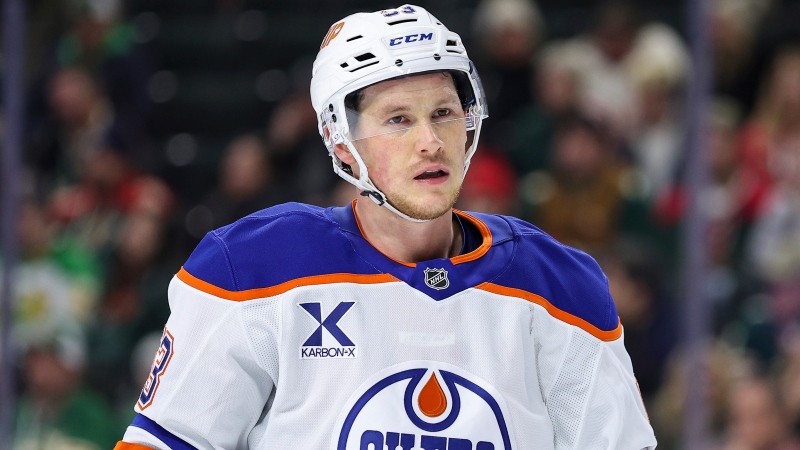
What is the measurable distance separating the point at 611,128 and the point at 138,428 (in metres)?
2.45

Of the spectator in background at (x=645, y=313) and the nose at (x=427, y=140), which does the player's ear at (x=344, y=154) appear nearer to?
the nose at (x=427, y=140)

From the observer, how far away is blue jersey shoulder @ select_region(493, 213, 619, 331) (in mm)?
1769

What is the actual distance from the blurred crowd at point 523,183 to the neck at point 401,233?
1.68 meters

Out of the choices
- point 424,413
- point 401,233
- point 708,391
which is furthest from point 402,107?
point 708,391

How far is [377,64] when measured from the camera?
176 centimetres

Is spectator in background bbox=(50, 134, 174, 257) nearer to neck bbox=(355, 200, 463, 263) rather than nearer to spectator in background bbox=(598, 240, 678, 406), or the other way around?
spectator in background bbox=(598, 240, 678, 406)

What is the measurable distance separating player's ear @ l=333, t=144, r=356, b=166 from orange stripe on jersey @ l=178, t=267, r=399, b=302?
0.69 ft

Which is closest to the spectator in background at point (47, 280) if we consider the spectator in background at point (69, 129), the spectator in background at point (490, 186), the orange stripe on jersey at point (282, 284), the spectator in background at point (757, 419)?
the spectator in background at point (69, 129)

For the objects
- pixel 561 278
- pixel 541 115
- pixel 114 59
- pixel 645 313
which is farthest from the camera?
pixel 114 59

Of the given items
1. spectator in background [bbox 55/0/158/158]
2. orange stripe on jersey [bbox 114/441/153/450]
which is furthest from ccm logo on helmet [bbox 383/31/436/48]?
spectator in background [bbox 55/0/158/158]

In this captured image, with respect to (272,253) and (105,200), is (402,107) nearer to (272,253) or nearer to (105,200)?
(272,253)

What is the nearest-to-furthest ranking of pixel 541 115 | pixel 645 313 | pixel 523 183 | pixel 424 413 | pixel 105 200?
1. pixel 424 413
2. pixel 645 313
3. pixel 523 183
4. pixel 541 115
5. pixel 105 200

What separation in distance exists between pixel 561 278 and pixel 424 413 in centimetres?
29

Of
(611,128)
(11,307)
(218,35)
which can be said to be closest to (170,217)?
(11,307)
